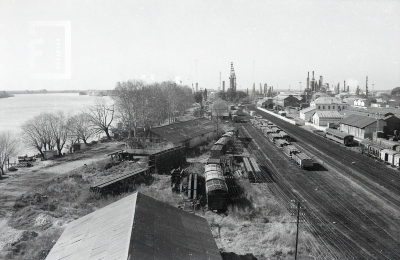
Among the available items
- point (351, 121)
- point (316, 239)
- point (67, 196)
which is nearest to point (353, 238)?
point (316, 239)

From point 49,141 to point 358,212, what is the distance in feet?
150

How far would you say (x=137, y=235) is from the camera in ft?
34.0

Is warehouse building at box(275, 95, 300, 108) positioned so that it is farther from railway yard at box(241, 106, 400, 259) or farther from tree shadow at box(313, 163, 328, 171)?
tree shadow at box(313, 163, 328, 171)

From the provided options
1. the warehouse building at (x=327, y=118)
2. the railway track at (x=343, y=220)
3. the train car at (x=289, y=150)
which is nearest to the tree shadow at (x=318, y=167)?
the railway track at (x=343, y=220)

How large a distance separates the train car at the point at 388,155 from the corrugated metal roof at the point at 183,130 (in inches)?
990

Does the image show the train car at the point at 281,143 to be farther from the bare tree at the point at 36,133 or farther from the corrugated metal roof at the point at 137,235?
the bare tree at the point at 36,133

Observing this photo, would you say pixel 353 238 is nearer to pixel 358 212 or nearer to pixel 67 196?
pixel 358 212

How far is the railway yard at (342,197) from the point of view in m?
17.8

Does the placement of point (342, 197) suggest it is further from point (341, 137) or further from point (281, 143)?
point (341, 137)

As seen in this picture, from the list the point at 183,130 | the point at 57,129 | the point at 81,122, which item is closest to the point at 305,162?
the point at 183,130

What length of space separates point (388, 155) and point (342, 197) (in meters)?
15.1

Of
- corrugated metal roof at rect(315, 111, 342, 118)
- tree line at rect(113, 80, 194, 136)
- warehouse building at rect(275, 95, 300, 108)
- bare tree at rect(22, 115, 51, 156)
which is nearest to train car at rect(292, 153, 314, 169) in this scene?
tree line at rect(113, 80, 194, 136)

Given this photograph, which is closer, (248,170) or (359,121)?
(248,170)

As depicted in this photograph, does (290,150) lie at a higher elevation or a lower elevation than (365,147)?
lower
